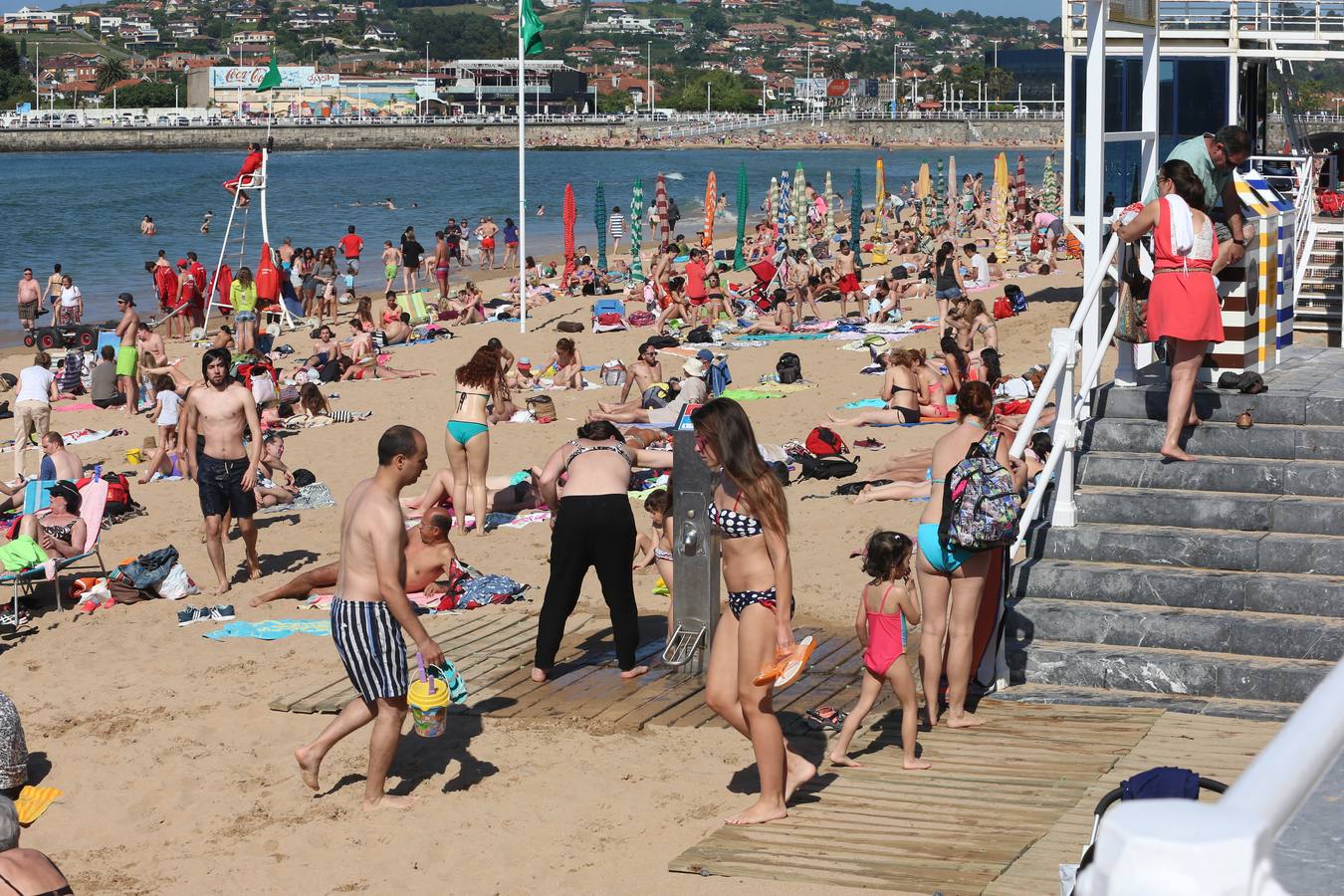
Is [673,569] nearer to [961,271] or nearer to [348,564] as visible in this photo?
[348,564]

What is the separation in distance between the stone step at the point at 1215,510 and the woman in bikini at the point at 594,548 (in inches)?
80.2

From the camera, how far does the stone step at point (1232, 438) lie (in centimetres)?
703

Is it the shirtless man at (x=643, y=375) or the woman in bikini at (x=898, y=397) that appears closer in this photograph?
the woman in bikini at (x=898, y=397)

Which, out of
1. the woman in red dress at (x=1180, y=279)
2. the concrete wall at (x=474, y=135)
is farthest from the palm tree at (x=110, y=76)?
the woman in red dress at (x=1180, y=279)

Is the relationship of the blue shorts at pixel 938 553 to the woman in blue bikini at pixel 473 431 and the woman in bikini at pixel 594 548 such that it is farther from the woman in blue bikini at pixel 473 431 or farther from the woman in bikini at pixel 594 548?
the woman in blue bikini at pixel 473 431

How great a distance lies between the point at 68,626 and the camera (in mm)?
9016

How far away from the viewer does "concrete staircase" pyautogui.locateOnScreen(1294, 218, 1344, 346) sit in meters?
11.2

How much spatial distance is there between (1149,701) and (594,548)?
2.44m

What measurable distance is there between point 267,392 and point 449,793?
9.34 m

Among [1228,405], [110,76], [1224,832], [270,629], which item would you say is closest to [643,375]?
[270,629]

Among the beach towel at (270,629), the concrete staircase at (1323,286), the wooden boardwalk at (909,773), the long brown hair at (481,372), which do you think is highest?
the concrete staircase at (1323,286)

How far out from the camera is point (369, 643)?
577cm

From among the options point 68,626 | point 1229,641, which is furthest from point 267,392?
point 1229,641

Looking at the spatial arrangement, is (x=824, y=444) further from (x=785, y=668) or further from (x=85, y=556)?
(x=785, y=668)
